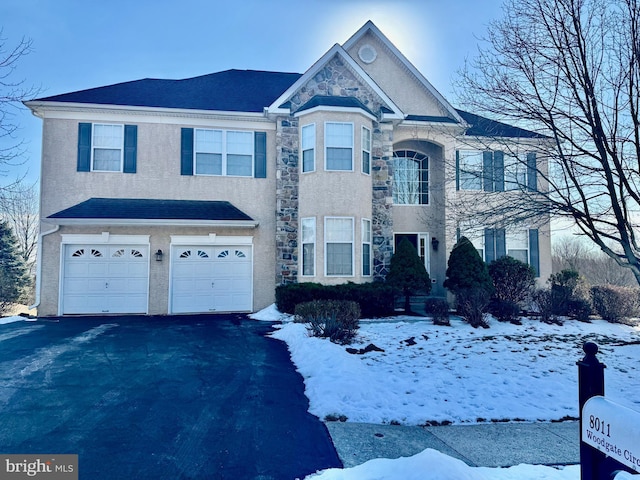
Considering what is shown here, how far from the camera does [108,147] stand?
1310 centimetres

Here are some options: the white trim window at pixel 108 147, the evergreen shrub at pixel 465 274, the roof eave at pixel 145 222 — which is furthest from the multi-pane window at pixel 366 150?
the white trim window at pixel 108 147

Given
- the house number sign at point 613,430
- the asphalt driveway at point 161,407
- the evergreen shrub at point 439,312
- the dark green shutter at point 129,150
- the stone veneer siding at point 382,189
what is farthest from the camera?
the stone veneer siding at point 382,189

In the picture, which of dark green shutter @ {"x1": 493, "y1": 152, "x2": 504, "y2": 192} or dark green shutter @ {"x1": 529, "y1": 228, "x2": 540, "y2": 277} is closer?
dark green shutter @ {"x1": 493, "y1": 152, "x2": 504, "y2": 192}

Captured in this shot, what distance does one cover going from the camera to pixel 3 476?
3.59 meters

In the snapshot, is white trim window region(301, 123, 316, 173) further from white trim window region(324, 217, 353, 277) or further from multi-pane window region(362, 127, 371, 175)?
white trim window region(324, 217, 353, 277)

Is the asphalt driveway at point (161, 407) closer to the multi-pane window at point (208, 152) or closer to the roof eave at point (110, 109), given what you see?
the multi-pane window at point (208, 152)

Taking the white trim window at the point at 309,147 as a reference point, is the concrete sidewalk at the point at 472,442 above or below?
below

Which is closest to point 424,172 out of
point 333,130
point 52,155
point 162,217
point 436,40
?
point 333,130

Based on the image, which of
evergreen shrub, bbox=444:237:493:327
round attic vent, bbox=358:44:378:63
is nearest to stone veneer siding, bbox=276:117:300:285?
round attic vent, bbox=358:44:378:63

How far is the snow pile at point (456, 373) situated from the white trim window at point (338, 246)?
3.09m

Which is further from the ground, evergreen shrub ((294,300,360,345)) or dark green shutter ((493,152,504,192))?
dark green shutter ((493,152,504,192))

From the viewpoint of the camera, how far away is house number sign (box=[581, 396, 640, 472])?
181 centimetres

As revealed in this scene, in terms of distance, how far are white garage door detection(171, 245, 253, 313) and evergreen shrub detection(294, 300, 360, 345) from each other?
3.70 metres

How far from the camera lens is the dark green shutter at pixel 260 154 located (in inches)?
545
